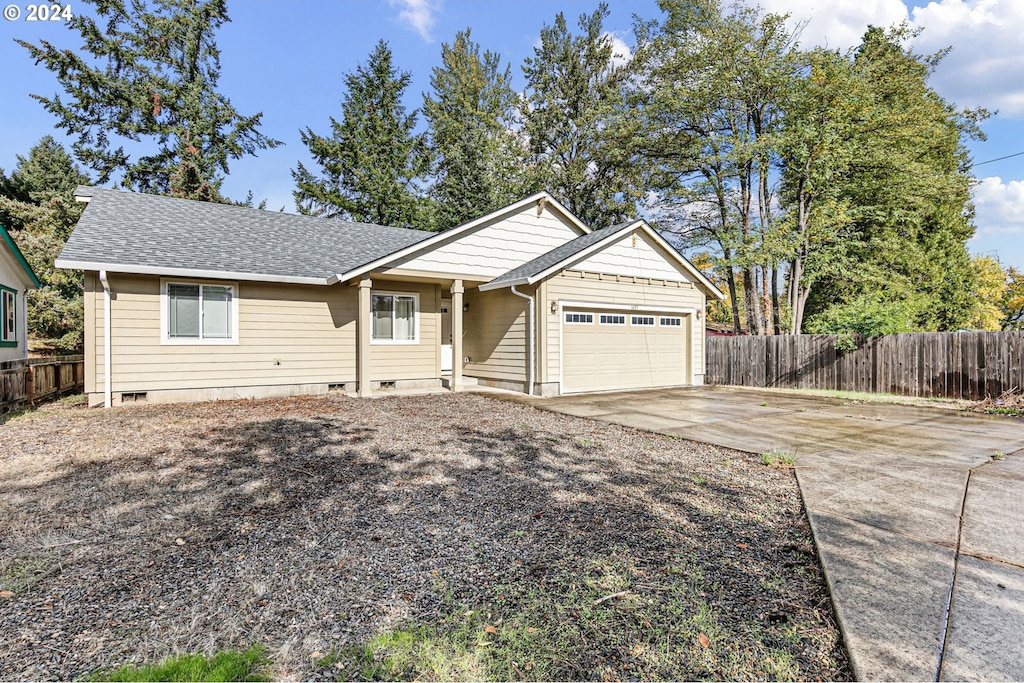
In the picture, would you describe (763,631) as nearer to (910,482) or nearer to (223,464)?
(910,482)

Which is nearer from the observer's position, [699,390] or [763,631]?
[763,631]

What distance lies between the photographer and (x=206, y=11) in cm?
2408

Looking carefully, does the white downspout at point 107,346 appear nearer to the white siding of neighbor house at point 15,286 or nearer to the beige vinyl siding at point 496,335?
the white siding of neighbor house at point 15,286

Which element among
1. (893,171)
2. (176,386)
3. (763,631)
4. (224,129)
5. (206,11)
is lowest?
(763,631)

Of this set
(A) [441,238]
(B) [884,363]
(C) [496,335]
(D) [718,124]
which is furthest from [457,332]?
(D) [718,124]

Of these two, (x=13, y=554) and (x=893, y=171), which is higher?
(x=893, y=171)

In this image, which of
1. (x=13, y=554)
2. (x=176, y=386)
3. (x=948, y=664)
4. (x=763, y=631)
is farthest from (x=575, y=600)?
(x=176, y=386)

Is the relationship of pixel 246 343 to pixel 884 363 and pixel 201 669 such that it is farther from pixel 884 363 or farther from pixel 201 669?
pixel 884 363

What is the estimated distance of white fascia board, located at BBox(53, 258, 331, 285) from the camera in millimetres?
8352

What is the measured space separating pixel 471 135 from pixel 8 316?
20093 millimetres

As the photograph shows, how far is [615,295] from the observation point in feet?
40.5

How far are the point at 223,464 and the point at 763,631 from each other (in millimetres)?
5154

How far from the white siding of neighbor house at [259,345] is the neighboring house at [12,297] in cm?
398

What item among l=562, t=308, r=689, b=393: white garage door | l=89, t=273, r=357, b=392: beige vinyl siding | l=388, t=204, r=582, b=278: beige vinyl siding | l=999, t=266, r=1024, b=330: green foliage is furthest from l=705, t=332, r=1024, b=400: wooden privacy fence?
l=999, t=266, r=1024, b=330: green foliage
